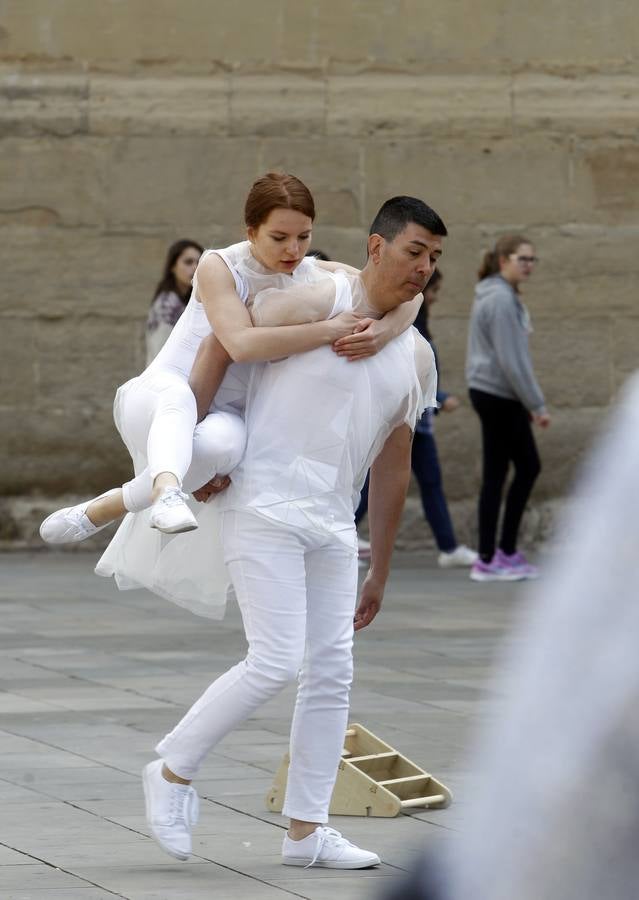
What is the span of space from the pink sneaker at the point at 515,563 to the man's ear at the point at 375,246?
6.74m

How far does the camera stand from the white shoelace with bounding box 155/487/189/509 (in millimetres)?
4281

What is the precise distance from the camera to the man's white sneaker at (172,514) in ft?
13.8

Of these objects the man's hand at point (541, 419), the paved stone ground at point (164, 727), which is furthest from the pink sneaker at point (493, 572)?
the man's hand at point (541, 419)

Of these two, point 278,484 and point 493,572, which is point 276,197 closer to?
point 278,484

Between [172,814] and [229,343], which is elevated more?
[229,343]

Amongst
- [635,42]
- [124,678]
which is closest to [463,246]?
[635,42]

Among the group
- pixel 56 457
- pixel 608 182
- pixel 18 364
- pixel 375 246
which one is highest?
pixel 608 182

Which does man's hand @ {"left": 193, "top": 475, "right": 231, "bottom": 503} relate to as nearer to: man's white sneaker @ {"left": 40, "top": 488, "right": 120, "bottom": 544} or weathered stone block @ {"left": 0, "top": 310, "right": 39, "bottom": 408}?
man's white sneaker @ {"left": 40, "top": 488, "right": 120, "bottom": 544}

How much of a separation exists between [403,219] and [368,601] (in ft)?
3.35

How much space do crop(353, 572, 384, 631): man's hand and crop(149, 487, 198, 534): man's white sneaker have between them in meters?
0.73

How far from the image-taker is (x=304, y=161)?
12.2m

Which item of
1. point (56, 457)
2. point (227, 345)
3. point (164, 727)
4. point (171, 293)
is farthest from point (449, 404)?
point (227, 345)

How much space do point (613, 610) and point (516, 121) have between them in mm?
11311

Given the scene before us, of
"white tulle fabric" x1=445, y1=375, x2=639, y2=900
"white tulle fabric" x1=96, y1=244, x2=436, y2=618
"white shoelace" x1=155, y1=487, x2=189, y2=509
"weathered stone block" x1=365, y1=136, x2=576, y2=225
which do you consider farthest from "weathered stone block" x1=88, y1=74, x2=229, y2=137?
"white tulle fabric" x1=445, y1=375, x2=639, y2=900
